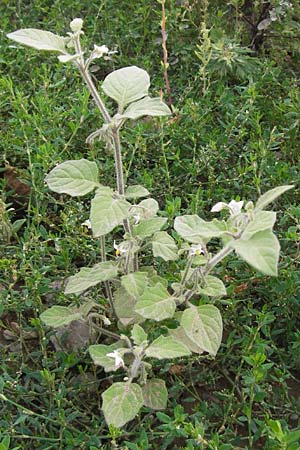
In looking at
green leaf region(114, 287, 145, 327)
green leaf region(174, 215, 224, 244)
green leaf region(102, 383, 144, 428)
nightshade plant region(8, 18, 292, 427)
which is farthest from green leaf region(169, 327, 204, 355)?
green leaf region(174, 215, 224, 244)

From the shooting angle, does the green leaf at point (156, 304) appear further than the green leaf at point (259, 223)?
Yes

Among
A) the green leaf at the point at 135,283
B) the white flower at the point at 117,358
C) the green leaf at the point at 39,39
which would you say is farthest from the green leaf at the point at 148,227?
the green leaf at the point at 39,39

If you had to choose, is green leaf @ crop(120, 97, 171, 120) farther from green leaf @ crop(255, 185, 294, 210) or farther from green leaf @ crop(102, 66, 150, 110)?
green leaf @ crop(255, 185, 294, 210)

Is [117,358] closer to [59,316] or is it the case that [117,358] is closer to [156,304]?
[156,304]

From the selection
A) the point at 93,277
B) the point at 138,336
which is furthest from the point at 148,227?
the point at 138,336

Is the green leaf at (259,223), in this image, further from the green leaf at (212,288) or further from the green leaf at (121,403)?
the green leaf at (121,403)

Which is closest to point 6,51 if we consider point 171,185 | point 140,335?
point 171,185
